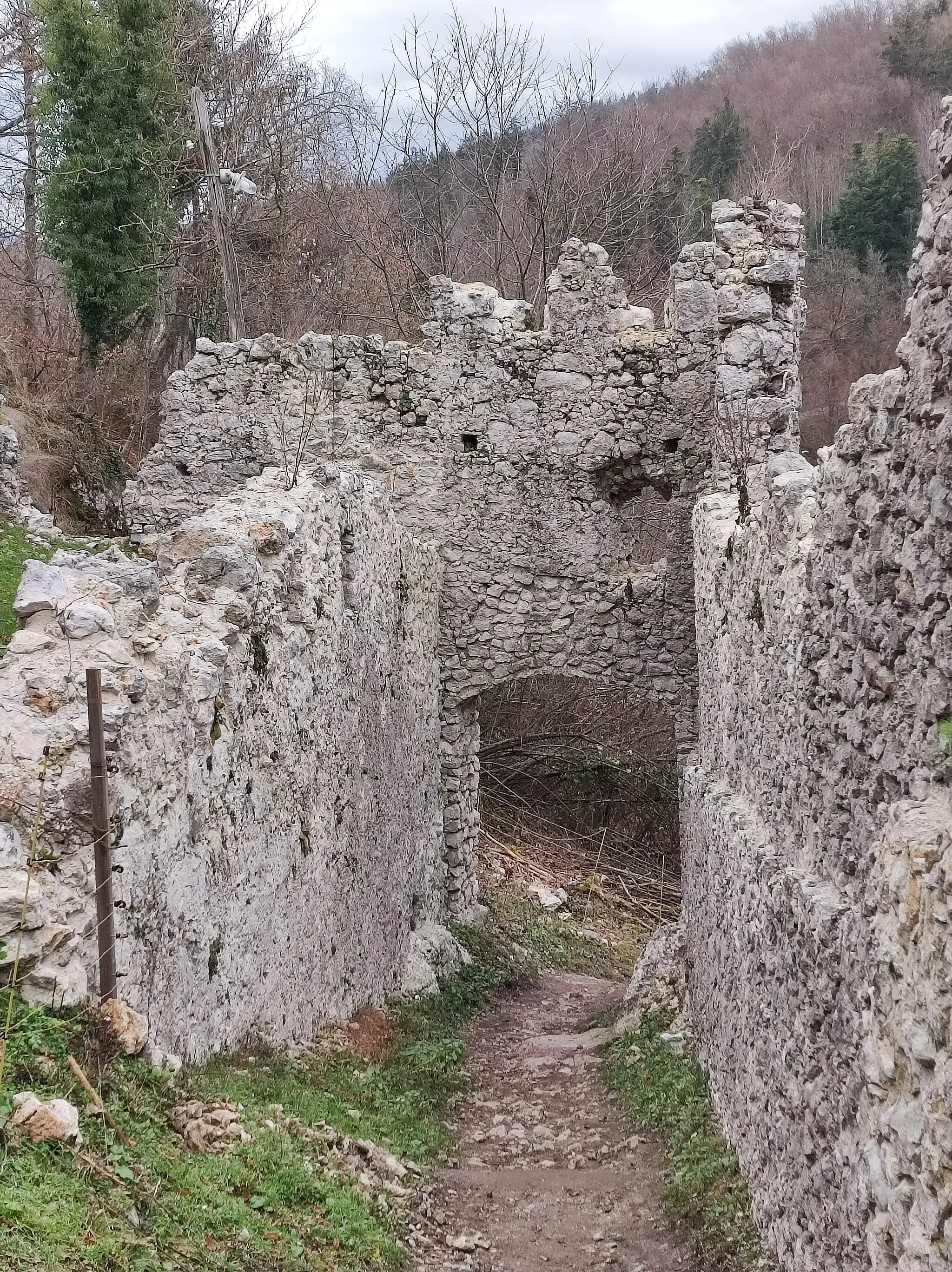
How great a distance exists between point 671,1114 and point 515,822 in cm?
1006

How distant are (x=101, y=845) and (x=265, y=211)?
21.5m

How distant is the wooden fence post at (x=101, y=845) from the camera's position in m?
4.29

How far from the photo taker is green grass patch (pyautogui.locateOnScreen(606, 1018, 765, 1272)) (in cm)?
546

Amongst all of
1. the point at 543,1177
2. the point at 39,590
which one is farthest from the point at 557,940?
the point at 39,590

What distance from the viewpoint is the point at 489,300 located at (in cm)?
1122

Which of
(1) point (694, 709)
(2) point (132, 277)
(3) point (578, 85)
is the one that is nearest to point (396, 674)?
(1) point (694, 709)

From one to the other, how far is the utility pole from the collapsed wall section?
776 centimetres

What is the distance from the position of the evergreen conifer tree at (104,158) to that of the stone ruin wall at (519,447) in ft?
27.6

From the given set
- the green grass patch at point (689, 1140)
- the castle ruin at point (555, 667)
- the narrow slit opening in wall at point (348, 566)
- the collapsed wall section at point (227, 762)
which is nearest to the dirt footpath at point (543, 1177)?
the green grass patch at point (689, 1140)

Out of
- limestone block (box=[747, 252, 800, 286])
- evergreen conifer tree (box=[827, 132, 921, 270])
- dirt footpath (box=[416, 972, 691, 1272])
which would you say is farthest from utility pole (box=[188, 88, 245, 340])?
evergreen conifer tree (box=[827, 132, 921, 270])

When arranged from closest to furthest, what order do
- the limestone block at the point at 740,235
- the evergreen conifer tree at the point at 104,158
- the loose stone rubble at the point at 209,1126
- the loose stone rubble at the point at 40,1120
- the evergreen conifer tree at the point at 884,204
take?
the loose stone rubble at the point at 40,1120
the loose stone rubble at the point at 209,1126
the limestone block at the point at 740,235
the evergreen conifer tree at the point at 104,158
the evergreen conifer tree at the point at 884,204

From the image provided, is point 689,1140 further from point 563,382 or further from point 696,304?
point 696,304

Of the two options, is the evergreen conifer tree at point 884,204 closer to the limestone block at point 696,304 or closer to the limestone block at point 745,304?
the limestone block at point 696,304

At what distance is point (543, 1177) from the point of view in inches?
273
